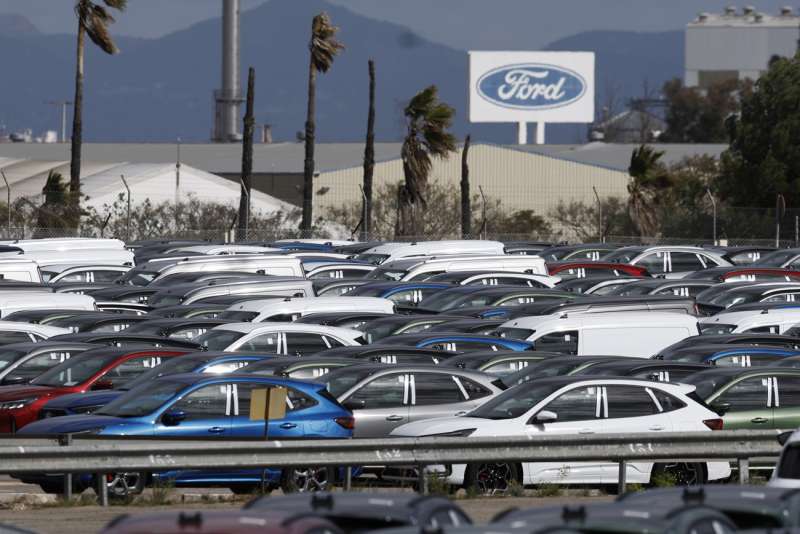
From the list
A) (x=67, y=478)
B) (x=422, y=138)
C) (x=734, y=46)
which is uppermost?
(x=734, y=46)

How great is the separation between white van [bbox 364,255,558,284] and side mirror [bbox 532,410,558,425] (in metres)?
14.5

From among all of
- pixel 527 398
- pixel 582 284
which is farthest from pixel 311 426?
pixel 582 284

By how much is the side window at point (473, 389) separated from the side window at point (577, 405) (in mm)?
1654

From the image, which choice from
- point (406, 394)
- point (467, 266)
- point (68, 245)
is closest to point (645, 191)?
point (467, 266)

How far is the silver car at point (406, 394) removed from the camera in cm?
1705

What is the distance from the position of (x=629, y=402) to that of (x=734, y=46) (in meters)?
158

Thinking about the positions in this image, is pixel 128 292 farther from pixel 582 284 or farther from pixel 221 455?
pixel 221 455

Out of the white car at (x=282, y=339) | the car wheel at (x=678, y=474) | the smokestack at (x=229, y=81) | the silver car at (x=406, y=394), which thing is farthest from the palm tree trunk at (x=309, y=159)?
the smokestack at (x=229, y=81)

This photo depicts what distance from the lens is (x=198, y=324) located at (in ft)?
75.5

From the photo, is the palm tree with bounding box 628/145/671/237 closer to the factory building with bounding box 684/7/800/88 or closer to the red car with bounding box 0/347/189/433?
the red car with bounding box 0/347/189/433

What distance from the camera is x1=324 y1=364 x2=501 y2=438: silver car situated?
17.0 meters

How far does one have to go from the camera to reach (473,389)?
17484mm

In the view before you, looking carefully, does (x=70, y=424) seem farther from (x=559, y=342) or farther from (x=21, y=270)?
(x=21, y=270)

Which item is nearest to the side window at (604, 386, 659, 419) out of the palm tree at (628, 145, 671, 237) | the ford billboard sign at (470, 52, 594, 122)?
the palm tree at (628, 145, 671, 237)
